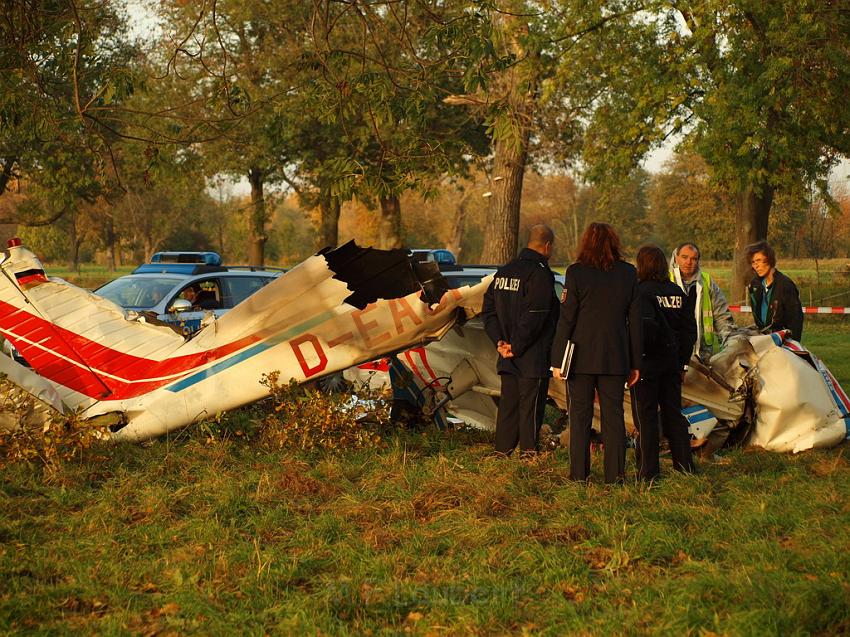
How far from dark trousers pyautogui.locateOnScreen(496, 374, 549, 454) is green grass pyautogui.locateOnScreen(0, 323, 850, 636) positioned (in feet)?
0.86

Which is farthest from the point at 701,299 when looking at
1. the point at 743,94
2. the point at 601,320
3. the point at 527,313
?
the point at 743,94

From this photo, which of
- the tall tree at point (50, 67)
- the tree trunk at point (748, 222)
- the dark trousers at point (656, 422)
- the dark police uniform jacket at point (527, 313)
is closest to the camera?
the dark trousers at point (656, 422)

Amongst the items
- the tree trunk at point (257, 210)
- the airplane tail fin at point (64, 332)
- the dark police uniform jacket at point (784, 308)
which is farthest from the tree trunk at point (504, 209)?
the tree trunk at point (257, 210)

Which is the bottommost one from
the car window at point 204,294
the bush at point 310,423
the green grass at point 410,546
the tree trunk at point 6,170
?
the green grass at point 410,546

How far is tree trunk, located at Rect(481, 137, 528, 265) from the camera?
22.9 m

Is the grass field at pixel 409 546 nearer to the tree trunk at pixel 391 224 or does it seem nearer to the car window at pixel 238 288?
the car window at pixel 238 288

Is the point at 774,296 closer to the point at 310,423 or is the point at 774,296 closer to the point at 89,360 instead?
the point at 310,423

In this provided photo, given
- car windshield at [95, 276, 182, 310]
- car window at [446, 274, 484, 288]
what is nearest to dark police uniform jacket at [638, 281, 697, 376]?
car window at [446, 274, 484, 288]

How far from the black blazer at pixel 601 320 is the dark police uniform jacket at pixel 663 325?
0.82 feet

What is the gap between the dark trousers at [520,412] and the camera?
7648 millimetres

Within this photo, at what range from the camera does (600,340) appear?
6.69m

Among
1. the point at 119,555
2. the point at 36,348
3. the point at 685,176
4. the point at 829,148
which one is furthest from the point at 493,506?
the point at 685,176

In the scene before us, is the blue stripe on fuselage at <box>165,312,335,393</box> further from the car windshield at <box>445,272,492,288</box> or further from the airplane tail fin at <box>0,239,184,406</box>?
the car windshield at <box>445,272,492,288</box>

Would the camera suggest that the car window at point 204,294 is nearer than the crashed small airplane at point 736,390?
No
